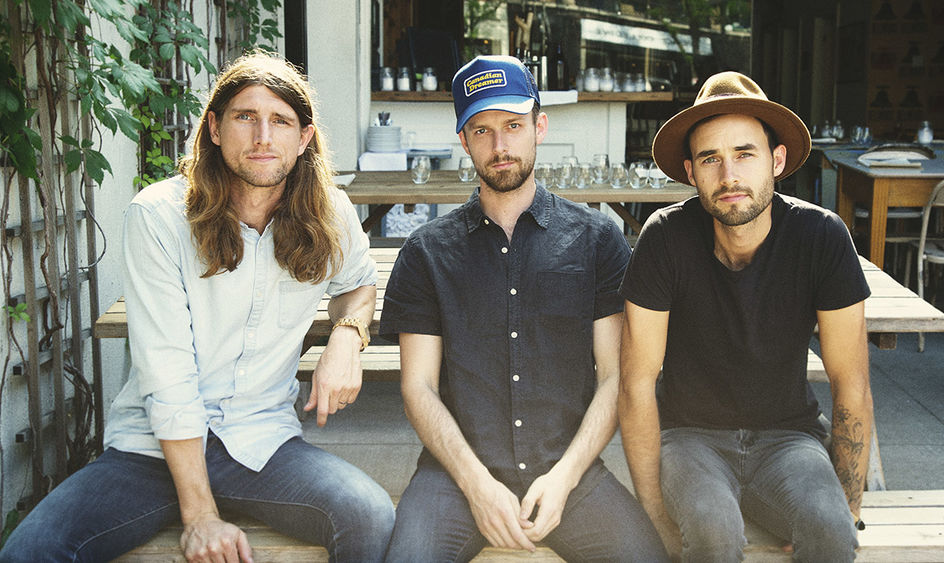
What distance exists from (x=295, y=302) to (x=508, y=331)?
0.55 metres

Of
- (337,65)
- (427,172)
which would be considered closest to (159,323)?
(427,172)

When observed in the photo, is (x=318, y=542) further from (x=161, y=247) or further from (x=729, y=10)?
(x=729, y=10)

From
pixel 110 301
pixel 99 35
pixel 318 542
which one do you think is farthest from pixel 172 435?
pixel 99 35

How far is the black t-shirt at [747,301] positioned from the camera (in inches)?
87.6

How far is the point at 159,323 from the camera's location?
7.20 feet

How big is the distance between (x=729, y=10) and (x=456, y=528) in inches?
432

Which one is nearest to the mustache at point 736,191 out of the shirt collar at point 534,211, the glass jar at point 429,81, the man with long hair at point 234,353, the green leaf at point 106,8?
the shirt collar at point 534,211

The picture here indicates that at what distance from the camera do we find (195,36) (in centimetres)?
372

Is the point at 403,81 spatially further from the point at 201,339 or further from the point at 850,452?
the point at 850,452

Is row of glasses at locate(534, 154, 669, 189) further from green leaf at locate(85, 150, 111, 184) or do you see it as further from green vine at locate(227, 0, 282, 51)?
green leaf at locate(85, 150, 111, 184)

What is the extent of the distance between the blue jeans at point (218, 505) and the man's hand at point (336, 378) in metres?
0.15

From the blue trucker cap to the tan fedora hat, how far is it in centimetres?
37

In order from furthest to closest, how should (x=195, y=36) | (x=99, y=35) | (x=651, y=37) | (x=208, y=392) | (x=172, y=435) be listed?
(x=651, y=37), (x=195, y=36), (x=99, y=35), (x=208, y=392), (x=172, y=435)

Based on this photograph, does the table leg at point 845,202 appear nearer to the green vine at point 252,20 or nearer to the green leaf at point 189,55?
the green vine at point 252,20
